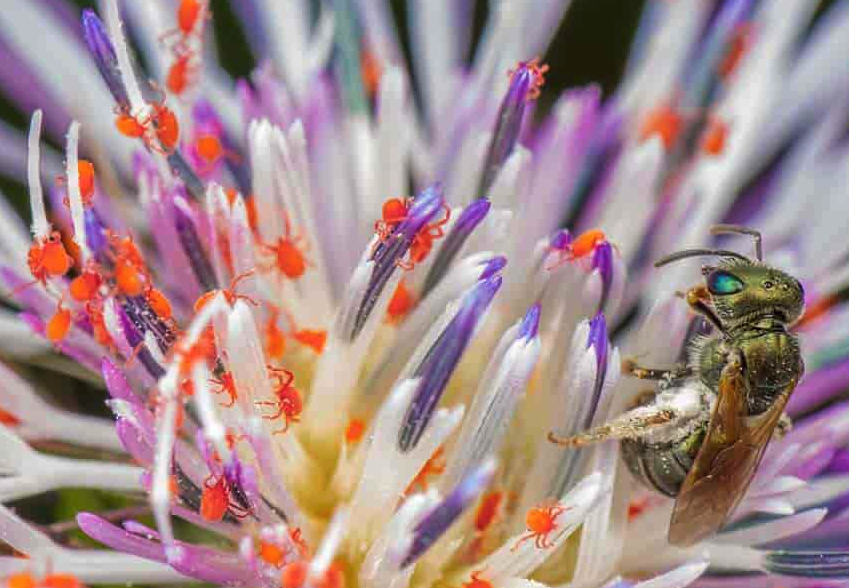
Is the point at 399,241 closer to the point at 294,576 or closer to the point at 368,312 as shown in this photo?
the point at 368,312

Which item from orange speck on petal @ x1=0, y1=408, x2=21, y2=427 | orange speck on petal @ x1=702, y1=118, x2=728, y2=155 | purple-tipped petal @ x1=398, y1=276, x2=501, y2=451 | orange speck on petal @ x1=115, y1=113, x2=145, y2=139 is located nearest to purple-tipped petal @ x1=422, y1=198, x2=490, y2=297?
purple-tipped petal @ x1=398, y1=276, x2=501, y2=451

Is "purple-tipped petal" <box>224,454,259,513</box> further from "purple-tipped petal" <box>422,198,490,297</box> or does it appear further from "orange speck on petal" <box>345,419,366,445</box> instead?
"purple-tipped petal" <box>422,198,490,297</box>

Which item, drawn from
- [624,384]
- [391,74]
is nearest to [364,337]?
[624,384]

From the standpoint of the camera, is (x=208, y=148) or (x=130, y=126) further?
(x=208, y=148)

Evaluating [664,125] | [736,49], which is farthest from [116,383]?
[736,49]

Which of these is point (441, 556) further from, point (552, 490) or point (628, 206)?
point (628, 206)
